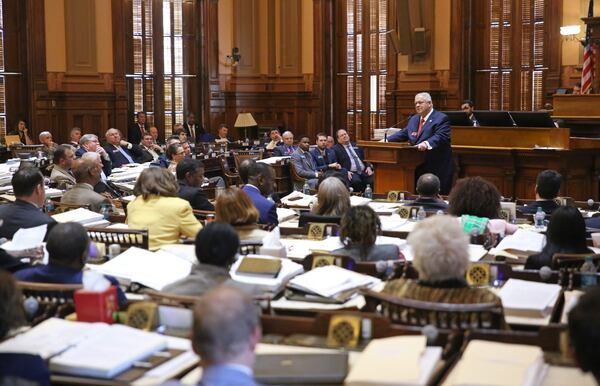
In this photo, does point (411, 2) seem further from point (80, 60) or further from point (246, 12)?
point (80, 60)

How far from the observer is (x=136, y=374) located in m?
3.06

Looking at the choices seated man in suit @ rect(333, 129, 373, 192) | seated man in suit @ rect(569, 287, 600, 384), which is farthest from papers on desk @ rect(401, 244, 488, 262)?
seated man in suit @ rect(333, 129, 373, 192)

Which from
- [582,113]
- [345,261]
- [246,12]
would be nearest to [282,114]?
[246,12]

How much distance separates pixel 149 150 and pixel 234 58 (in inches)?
192

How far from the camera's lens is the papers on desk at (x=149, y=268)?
4422 millimetres

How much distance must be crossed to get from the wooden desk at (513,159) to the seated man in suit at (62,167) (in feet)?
10.2

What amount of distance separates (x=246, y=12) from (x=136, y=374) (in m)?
16.5

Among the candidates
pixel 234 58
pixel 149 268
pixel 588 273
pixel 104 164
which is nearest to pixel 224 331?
pixel 149 268

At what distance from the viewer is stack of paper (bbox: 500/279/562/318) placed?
12.6 feet

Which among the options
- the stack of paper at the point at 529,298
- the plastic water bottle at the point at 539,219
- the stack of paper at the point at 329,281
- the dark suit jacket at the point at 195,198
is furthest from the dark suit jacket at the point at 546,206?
the stack of paper at the point at 329,281

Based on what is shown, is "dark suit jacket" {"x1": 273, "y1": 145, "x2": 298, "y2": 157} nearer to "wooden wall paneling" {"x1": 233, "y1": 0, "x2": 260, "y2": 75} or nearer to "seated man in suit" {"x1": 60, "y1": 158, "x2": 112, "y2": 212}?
"wooden wall paneling" {"x1": 233, "y1": 0, "x2": 260, "y2": 75}

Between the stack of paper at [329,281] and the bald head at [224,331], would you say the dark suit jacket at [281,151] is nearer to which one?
the stack of paper at [329,281]

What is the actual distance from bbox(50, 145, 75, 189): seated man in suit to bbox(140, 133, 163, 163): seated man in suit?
4.27 meters

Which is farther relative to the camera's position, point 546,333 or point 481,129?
point 481,129
